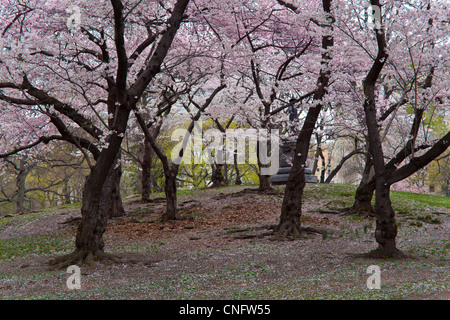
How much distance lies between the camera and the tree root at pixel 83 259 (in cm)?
958

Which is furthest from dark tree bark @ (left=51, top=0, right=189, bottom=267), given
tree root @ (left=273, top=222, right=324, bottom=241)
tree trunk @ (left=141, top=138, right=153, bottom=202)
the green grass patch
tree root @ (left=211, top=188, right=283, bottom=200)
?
tree trunk @ (left=141, top=138, right=153, bottom=202)

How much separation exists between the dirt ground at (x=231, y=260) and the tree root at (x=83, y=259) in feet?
0.71

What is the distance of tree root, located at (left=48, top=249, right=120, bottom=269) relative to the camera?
9.58 m

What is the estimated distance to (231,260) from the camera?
10.2 meters

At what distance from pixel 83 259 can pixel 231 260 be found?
3.47 m

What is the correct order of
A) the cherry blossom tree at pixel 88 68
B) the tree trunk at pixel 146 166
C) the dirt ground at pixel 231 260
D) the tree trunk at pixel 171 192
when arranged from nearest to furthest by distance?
1. the dirt ground at pixel 231 260
2. the cherry blossom tree at pixel 88 68
3. the tree trunk at pixel 171 192
4. the tree trunk at pixel 146 166

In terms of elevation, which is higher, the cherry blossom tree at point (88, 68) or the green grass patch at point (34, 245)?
the cherry blossom tree at point (88, 68)

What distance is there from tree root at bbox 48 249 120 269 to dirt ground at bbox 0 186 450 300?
0.22 m

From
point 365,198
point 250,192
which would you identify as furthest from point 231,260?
point 250,192

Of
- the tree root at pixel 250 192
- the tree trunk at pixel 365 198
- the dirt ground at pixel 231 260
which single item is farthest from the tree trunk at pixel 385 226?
the tree root at pixel 250 192

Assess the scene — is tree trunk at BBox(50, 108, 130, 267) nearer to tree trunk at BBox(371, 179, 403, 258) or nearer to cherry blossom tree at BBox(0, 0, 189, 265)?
cherry blossom tree at BBox(0, 0, 189, 265)

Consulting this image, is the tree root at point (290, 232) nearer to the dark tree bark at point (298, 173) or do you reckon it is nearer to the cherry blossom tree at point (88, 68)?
the dark tree bark at point (298, 173)

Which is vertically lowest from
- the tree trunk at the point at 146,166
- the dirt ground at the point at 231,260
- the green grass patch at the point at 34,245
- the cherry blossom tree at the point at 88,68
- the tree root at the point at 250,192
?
the green grass patch at the point at 34,245

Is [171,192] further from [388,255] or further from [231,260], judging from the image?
[388,255]
